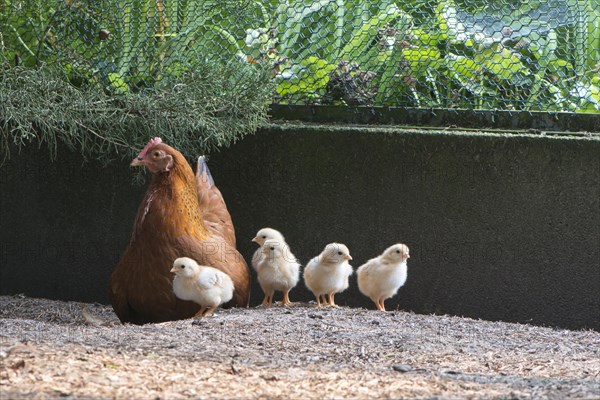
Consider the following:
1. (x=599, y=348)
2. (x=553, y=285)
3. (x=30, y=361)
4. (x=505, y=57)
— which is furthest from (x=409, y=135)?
(x=30, y=361)

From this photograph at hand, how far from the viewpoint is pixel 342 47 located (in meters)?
6.17

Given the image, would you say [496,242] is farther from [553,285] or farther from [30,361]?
[30,361]

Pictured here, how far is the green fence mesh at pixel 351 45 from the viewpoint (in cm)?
591

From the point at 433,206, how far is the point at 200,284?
5.50 ft

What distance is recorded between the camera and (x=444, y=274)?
5754mm

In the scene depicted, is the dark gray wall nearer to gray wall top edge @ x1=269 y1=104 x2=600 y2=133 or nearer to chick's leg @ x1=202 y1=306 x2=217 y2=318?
gray wall top edge @ x1=269 y1=104 x2=600 y2=133

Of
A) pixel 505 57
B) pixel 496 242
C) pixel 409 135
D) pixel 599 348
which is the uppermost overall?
pixel 505 57

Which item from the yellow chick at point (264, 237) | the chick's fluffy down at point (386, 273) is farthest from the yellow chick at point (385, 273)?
the yellow chick at point (264, 237)

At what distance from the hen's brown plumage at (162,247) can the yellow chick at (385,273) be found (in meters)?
0.79

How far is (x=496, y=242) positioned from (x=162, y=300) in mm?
2149

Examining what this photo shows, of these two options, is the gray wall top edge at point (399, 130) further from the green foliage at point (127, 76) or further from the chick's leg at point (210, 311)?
the chick's leg at point (210, 311)

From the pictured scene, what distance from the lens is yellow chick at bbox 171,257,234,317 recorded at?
4973 mm

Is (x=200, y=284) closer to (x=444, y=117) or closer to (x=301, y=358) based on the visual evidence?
(x=301, y=358)

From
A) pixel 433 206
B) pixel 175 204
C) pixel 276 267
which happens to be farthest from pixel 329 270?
pixel 175 204
